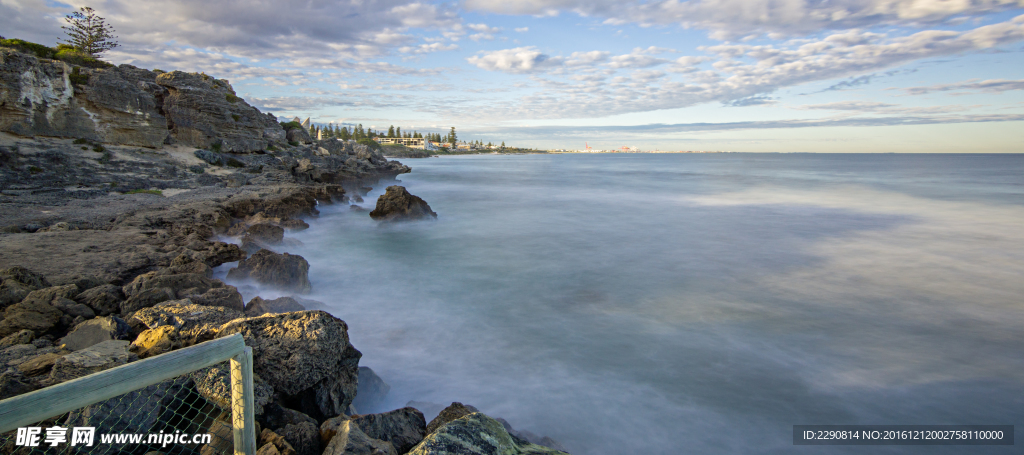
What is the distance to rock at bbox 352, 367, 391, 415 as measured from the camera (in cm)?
508

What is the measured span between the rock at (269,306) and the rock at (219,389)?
2390 mm

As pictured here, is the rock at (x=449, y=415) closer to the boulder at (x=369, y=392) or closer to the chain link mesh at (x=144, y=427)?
the boulder at (x=369, y=392)

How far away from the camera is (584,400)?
5473mm

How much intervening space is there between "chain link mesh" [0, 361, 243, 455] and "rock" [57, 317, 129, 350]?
1.29m

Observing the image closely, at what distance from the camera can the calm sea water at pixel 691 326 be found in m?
5.21

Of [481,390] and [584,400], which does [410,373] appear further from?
[584,400]

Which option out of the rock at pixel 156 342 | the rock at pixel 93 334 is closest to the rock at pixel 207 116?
the rock at pixel 93 334

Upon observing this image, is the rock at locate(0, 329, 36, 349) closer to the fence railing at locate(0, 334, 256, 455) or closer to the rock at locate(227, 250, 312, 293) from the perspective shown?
the fence railing at locate(0, 334, 256, 455)

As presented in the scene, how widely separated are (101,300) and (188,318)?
5.90ft

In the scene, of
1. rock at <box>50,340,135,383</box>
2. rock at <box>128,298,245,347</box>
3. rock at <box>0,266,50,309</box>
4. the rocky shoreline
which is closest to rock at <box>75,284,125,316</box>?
the rocky shoreline

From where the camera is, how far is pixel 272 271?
321 inches

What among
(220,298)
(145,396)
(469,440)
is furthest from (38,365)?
(469,440)

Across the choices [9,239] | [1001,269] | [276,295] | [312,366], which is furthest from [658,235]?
[9,239]

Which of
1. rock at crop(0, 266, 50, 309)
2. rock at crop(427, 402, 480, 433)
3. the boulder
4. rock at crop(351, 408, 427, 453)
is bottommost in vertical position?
the boulder
